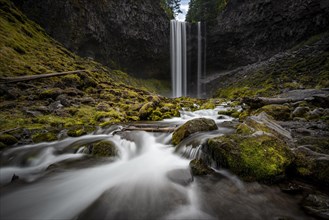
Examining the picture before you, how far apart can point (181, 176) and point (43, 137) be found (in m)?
5.01

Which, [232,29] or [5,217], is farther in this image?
[232,29]

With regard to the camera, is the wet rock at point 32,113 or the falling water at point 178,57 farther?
the falling water at point 178,57

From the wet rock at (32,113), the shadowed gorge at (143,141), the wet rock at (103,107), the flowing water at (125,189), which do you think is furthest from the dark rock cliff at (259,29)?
the wet rock at (32,113)

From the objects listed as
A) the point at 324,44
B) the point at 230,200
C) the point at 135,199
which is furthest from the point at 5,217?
the point at 324,44

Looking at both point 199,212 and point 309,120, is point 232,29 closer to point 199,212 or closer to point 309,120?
point 309,120

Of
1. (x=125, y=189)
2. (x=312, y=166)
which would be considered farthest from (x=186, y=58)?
(x=125, y=189)

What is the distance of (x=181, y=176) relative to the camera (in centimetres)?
361

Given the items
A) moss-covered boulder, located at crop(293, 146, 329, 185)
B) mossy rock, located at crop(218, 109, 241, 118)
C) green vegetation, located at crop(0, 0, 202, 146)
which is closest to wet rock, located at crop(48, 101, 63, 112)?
green vegetation, located at crop(0, 0, 202, 146)

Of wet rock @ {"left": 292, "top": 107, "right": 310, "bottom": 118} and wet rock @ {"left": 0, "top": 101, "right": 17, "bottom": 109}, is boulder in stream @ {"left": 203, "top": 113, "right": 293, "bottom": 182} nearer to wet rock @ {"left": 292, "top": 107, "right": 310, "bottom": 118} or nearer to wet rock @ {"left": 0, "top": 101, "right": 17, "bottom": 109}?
wet rock @ {"left": 292, "top": 107, "right": 310, "bottom": 118}

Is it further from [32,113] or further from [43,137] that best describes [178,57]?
[43,137]

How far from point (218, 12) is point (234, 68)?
1156 centimetres

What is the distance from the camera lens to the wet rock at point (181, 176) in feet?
11.0

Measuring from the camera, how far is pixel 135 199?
2.96 meters

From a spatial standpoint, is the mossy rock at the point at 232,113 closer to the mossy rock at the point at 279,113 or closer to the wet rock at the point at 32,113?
the mossy rock at the point at 279,113
